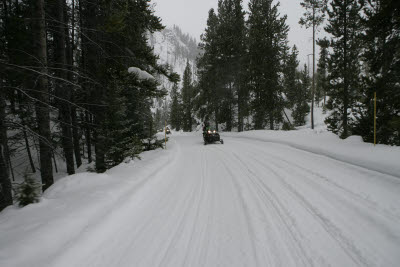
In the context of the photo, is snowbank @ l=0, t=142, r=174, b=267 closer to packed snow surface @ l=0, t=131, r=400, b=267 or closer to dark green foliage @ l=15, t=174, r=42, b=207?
packed snow surface @ l=0, t=131, r=400, b=267

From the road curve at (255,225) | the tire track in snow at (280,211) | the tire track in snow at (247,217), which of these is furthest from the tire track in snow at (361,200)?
the tire track in snow at (247,217)

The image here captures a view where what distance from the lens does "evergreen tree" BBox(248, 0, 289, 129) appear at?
20047mm

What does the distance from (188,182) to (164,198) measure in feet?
3.99

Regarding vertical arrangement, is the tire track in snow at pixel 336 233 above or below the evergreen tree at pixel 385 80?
below

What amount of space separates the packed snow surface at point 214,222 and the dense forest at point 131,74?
1.48 metres

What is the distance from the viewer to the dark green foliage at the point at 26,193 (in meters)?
3.42

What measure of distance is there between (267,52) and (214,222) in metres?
21.3

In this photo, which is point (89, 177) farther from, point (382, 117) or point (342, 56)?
point (342, 56)

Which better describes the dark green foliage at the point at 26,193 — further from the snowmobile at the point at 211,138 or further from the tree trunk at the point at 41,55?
the snowmobile at the point at 211,138

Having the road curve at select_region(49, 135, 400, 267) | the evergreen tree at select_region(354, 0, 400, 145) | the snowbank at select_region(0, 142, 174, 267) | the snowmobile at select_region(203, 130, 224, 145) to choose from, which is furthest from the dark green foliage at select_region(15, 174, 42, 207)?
the snowmobile at select_region(203, 130, 224, 145)

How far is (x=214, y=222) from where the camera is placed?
3.19 m

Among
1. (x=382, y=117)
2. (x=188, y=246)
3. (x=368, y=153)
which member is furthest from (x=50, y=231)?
(x=382, y=117)

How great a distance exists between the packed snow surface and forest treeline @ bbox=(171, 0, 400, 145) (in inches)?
211

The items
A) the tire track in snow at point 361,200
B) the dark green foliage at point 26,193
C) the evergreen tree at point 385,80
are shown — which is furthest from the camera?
the evergreen tree at point 385,80
